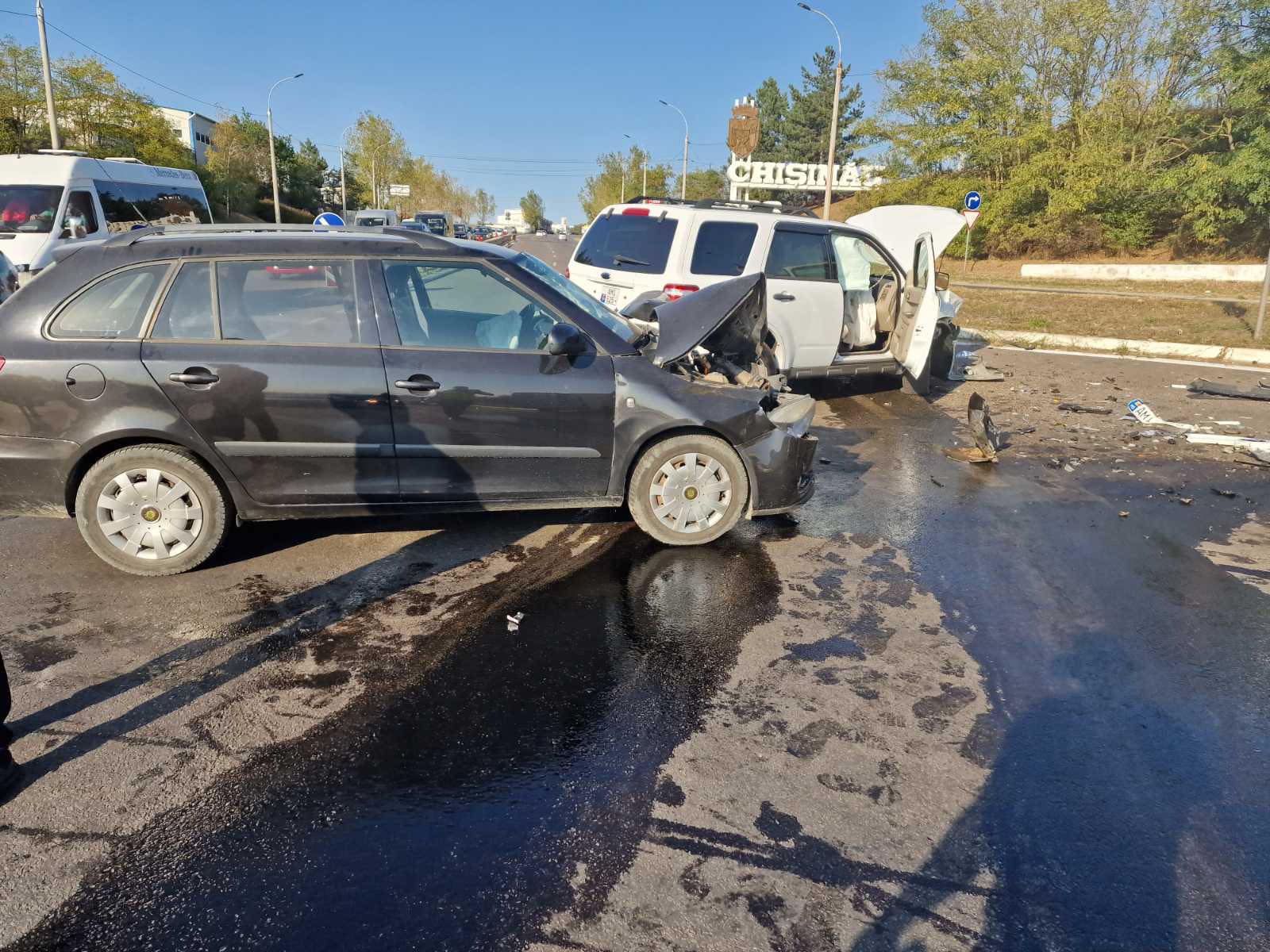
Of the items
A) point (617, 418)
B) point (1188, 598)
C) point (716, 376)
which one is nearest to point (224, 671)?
point (617, 418)

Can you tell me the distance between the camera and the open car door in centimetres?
912

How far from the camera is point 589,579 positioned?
474cm

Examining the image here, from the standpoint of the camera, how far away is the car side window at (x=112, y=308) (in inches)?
178

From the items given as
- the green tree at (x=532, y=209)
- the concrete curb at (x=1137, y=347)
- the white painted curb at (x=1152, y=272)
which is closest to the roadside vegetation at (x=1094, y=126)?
the white painted curb at (x=1152, y=272)

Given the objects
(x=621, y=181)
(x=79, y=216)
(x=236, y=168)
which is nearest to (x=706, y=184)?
(x=621, y=181)

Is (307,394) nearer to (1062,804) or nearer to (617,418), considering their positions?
(617,418)

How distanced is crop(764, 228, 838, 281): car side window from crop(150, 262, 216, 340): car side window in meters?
5.70

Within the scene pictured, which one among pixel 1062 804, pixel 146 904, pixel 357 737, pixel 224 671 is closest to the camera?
pixel 146 904

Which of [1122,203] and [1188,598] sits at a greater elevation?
[1122,203]

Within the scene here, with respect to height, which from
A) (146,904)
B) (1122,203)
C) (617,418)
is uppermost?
(1122,203)

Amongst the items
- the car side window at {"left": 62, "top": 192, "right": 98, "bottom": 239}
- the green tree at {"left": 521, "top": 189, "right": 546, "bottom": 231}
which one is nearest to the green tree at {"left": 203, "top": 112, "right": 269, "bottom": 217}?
the car side window at {"left": 62, "top": 192, "right": 98, "bottom": 239}

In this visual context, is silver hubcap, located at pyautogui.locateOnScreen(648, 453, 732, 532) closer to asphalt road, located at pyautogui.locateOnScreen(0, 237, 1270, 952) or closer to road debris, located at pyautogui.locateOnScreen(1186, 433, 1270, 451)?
asphalt road, located at pyautogui.locateOnScreen(0, 237, 1270, 952)

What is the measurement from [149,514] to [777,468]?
11.5ft

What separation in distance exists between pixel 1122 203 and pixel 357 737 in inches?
1522
